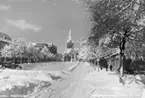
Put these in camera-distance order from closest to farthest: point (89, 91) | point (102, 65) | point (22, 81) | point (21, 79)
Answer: point (89, 91) → point (22, 81) → point (21, 79) → point (102, 65)

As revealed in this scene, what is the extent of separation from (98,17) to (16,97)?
801cm

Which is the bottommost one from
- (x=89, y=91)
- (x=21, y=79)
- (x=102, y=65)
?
(x=89, y=91)

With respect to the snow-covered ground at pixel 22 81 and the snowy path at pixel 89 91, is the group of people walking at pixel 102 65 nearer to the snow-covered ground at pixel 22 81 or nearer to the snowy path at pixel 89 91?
the snow-covered ground at pixel 22 81

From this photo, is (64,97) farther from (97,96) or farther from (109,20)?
(109,20)

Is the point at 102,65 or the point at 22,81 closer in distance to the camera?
the point at 22,81

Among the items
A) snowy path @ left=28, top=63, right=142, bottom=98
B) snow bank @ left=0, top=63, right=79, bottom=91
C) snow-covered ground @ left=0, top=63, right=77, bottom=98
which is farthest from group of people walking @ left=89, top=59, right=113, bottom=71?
snowy path @ left=28, top=63, right=142, bottom=98

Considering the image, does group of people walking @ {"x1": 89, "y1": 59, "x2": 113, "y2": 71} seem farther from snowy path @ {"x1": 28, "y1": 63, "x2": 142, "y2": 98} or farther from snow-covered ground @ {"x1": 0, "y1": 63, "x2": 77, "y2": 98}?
snowy path @ {"x1": 28, "y1": 63, "x2": 142, "y2": 98}

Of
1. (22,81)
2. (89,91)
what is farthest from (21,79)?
(89,91)

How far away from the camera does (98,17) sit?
45.1ft

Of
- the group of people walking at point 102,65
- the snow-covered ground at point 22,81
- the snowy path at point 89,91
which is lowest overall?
the snowy path at point 89,91

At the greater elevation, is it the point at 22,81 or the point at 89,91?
the point at 22,81

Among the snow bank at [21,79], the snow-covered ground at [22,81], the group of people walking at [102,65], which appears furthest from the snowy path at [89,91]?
the group of people walking at [102,65]

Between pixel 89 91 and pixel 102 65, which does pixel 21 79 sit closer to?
pixel 89 91

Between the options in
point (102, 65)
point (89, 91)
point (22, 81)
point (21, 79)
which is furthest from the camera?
point (102, 65)
